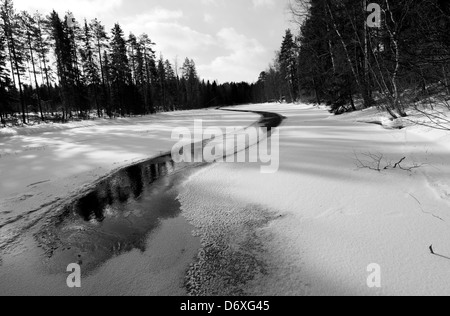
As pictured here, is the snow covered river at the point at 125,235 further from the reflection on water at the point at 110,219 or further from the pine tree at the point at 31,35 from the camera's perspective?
the pine tree at the point at 31,35

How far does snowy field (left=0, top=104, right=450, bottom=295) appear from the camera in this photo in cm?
254

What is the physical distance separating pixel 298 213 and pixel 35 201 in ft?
18.1

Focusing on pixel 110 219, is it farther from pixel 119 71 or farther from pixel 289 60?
pixel 289 60

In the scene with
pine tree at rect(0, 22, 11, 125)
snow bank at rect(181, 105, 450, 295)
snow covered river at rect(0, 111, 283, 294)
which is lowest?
snow covered river at rect(0, 111, 283, 294)

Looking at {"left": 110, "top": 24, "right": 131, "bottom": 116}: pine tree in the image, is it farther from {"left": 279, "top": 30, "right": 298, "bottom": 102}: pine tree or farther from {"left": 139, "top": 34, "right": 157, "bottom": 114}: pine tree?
{"left": 279, "top": 30, "right": 298, "bottom": 102}: pine tree

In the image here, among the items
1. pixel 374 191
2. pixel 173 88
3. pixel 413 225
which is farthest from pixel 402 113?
pixel 173 88

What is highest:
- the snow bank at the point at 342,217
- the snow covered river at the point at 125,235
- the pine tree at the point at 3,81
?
the pine tree at the point at 3,81

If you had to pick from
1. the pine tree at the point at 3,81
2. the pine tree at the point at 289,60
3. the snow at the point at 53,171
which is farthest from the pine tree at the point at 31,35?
the pine tree at the point at 289,60

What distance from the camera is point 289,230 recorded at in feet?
11.4

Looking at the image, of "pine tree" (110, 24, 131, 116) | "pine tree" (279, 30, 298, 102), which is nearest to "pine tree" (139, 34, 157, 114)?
"pine tree" (110, 24, 131, 116)

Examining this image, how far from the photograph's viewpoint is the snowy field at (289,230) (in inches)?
100

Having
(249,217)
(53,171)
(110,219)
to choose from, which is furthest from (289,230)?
(53,171)
